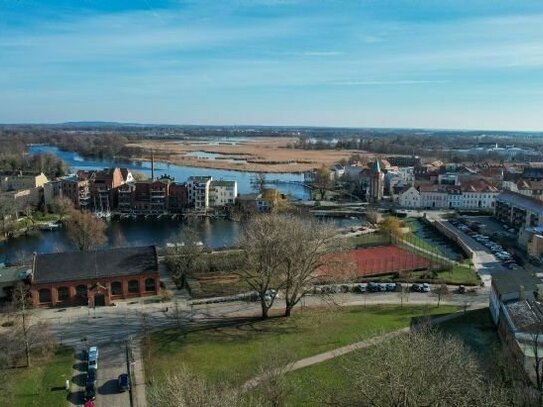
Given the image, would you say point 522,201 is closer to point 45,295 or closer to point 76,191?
point 45,295

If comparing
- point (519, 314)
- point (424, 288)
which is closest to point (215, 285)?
point (424, 288)

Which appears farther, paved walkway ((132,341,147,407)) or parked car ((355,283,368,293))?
parked car ((355,283,368,293))

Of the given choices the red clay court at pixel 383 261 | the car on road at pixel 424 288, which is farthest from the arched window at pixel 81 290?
the car on road at pixel 424 288

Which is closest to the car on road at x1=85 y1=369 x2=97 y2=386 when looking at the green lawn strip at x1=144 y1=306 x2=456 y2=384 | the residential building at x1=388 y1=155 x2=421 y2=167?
the green lawn strip at x1=144 y1=306 x2=456 y2=384

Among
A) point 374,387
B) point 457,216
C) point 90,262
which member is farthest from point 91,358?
point 457,216

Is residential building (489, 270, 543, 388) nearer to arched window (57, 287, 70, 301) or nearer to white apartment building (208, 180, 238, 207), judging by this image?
arched window (57, 287, 70, 301)

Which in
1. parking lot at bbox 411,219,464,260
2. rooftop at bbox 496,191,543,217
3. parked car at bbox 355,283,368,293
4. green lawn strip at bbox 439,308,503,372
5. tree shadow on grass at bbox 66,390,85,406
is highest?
rooftop at bbox 496,191,543,217

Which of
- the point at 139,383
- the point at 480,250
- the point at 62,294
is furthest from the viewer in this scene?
the point at 480,250
